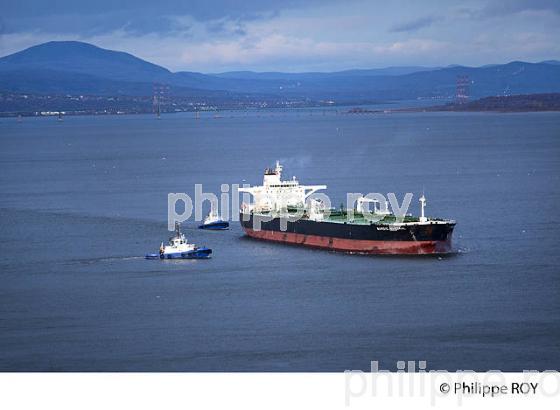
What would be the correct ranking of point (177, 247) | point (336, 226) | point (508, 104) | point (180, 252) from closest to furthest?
1. point (180, 252)
2. point (177, 247)
3. point (336, 226)
4. point (508, 104)

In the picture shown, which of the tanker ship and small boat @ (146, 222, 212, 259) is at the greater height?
the tanker ship

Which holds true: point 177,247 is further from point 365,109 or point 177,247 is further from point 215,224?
point 365,109

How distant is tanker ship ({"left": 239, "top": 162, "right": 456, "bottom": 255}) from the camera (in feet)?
51.1

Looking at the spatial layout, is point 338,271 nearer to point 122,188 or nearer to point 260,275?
point 260,275

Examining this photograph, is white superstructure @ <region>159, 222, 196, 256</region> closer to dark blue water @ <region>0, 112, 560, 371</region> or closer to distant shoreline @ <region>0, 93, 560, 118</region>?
dark blue water @ <region>0, 112, 560, 371</region>

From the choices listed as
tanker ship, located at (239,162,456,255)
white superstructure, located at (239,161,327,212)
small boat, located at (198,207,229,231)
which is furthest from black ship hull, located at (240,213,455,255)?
white superstructure, located at (239,161,327,212)

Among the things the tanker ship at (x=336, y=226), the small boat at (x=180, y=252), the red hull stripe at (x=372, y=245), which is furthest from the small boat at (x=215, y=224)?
the small boat at (x=180, y=252)

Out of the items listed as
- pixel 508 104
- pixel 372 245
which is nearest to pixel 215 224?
pixel 372 245

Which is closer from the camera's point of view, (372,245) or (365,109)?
(372,245)

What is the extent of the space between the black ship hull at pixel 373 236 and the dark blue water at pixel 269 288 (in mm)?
286

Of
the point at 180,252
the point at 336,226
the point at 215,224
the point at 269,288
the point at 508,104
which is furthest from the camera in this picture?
the point at 508,104

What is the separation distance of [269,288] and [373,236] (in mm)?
2850

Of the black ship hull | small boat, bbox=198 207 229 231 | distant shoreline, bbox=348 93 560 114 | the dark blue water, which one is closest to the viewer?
the dark blue water

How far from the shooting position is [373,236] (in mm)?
15836
